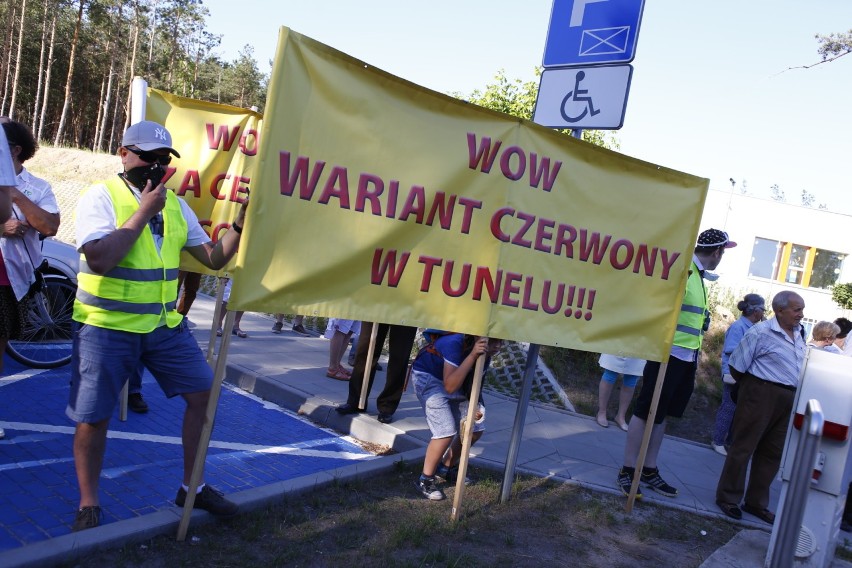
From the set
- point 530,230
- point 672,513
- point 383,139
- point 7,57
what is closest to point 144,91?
point 383,139

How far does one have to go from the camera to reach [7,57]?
39.0 meters

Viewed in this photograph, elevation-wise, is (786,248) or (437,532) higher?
(786,248)

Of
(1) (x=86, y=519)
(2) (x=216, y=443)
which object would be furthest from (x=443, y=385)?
(1) (x=86, y=519)

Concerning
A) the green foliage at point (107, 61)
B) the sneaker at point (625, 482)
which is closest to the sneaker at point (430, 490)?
the sneaker at point (625, 482)

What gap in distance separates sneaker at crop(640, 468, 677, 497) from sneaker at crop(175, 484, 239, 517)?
11.3 ft

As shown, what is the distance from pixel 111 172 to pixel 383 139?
82.7 ft

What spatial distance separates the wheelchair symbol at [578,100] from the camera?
441 centimetres

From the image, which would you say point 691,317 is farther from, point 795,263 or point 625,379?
point 795,263

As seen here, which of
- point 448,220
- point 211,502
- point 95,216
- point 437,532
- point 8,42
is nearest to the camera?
point 95,216

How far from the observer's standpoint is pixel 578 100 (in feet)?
14.7

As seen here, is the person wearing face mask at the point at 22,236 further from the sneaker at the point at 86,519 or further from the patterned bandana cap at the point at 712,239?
the patterned bandana cap at the point at 712,239

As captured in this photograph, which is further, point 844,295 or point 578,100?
point 844,295

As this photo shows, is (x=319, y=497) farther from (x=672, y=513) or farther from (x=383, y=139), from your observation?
(x=672, y=513)

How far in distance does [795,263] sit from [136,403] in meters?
30.0
